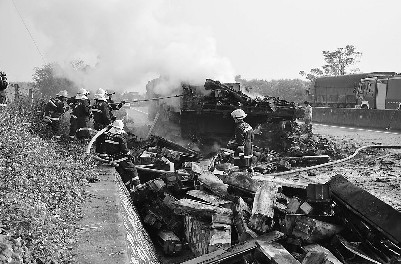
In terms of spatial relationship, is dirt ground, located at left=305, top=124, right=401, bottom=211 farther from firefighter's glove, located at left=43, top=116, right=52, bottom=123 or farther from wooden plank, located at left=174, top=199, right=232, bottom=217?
firefighter's glove, located at left=43, top=116, right=52, bottom=123

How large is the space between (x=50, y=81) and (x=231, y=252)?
24.0 metres

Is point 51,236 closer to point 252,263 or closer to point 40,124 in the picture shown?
point 252,263

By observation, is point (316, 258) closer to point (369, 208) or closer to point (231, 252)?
point (231, 252)

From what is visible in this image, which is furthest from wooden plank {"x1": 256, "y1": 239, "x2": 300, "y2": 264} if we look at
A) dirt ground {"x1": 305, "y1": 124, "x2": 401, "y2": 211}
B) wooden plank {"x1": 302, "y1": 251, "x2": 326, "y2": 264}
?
dirt ground {"x1": 305, "y1": 124, "x2": 401, "y2": 211}

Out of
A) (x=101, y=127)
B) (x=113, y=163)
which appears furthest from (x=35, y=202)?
(x=101, y=127)

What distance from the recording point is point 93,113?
10.7 m

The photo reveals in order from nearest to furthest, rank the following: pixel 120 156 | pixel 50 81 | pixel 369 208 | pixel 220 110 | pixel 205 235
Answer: pixel 369 208 → pixel 205 235 → pixel 120 156 → pixel 220 110 → pixel 50 81

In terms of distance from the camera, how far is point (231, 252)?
4348 millimetres

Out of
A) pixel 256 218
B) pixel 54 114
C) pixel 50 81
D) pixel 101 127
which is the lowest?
pixel 256 218

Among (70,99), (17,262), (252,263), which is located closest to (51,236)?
(17,262)

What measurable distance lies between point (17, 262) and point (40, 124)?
317 inches

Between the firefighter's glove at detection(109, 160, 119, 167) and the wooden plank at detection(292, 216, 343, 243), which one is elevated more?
the firefighter's glove at detection(109, 160, 119, 167)

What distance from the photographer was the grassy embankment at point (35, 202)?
9.24 ft

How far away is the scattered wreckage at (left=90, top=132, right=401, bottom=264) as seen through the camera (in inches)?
169
